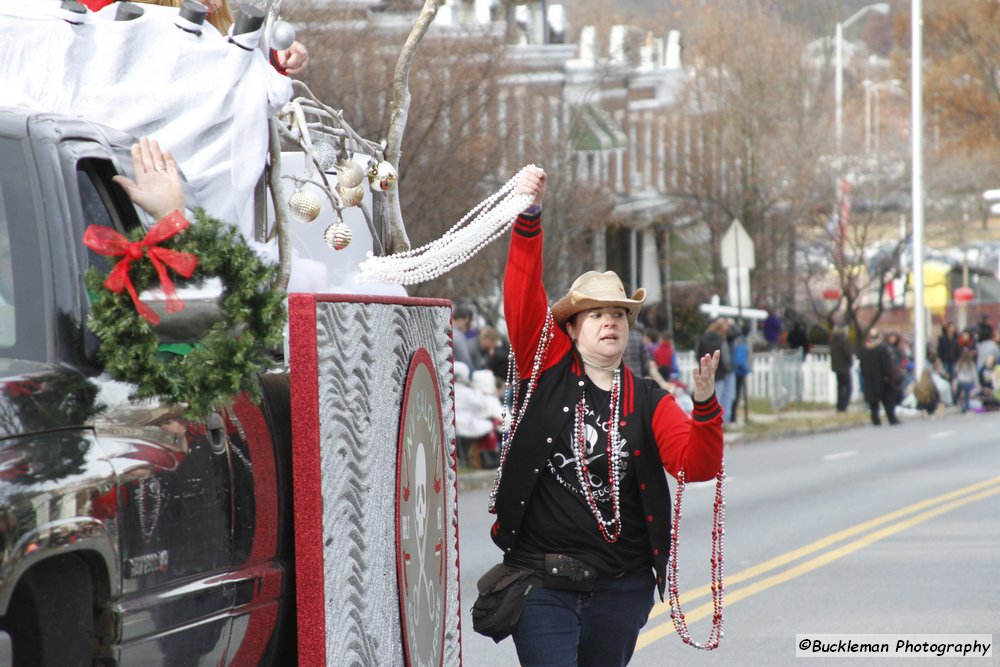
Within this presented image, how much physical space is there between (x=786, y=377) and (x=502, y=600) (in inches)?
1126

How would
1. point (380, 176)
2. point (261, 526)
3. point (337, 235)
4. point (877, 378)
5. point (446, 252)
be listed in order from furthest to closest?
point (877, 378)
point (380, 176)
point (337, 235)
point (446, 252)
point (261, 526)

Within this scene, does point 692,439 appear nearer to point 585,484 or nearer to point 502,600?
point 585,484

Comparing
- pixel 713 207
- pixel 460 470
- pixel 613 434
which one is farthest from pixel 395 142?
pixel 713 207

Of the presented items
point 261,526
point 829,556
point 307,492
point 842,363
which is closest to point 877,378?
point 842,363

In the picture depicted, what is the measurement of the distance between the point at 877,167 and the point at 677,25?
742 cm

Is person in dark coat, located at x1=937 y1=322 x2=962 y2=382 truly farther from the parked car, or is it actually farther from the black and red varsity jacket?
the parked car

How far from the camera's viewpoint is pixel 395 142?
557 centimetres

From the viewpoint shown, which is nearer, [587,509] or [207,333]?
[207,333]

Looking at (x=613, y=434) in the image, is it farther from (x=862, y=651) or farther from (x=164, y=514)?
(x=862, y=651)

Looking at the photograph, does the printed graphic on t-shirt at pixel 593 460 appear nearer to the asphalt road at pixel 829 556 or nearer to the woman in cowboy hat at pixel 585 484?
the woman in cowboy hat at pixel 585 484

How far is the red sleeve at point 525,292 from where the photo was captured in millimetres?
5094

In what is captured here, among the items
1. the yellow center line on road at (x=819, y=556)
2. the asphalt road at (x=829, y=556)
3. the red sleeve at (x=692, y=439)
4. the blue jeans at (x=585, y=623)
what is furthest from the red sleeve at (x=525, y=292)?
the yellow center line on road at (x=819, y=556)

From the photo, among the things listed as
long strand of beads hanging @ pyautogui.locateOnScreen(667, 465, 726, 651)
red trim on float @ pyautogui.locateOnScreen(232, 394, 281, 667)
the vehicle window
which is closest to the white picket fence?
long strand of beads hanging @ pyautogui.locateOnScreen(667, 465, 726, 651)

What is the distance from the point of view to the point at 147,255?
3.40 meters
